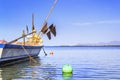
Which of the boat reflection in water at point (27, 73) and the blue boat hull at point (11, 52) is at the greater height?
the blue boat hull at point (11, 52)

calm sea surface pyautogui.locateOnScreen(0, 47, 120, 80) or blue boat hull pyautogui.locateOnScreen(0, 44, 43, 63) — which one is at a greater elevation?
blue boat hull pyautogui.locateOnScreen(0, 44, 43, 63)

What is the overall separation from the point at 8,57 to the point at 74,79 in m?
18.2

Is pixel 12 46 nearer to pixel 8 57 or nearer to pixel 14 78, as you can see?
pixel 8 57

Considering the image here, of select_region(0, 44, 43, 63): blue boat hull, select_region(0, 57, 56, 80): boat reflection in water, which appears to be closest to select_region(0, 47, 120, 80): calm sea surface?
select_region(0, 57, 56, 80): boat reflection in water

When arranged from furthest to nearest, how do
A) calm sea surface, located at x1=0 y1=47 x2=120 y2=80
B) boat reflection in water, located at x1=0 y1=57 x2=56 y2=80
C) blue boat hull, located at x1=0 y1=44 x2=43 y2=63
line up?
blue boat hull, located at x1=0 y1=44 x2=43 y2=63, boat reflection in water, located at x1=0 y1=57 x2=56 y2=80, calm sea surface, located at x1=0 y1=47 x2=120 y2=80

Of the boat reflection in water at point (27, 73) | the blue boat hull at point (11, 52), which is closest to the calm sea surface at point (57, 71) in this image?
the boat reflection in water at point (27, 73)

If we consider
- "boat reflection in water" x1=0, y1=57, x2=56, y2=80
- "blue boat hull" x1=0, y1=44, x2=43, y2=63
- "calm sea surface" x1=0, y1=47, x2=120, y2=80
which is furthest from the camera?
"blue boat hull" x1=0, y1=44, x2=43, y2=63

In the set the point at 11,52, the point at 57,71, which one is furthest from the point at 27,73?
the point at 11,52

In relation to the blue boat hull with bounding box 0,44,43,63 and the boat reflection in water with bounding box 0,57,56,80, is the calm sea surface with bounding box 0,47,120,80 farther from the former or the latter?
the blue boat hull with bounding box 0,44,43,63

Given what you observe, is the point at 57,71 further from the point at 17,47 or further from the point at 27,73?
the point at 17,47

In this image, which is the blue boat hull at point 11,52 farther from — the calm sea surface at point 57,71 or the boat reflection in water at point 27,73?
the boat reflection in water at point 27,73

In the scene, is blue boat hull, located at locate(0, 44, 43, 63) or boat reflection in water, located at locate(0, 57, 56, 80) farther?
blue boat hull, located at locate(0, 44, 43, 63)

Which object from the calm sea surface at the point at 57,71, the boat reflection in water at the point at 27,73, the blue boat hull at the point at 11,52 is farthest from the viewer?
the blue boat hull at the point at 11,52

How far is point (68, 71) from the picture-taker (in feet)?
99.1
